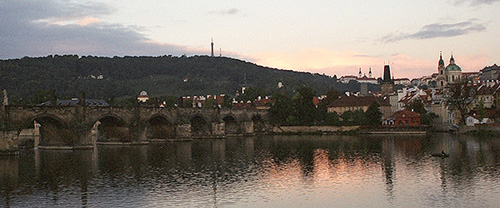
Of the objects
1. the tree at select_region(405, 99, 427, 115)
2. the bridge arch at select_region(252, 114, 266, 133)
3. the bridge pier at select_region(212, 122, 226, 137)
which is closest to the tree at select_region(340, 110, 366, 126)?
the tree at select_region(405, 99, 427, 115)

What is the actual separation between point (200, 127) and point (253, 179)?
53131 millimetres

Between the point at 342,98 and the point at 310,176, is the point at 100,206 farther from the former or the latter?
the point at 342,98

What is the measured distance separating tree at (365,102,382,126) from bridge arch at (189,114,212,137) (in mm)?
26438

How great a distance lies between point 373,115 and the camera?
311 feet

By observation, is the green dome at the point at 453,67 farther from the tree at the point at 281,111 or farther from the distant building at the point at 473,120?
the tree at the point at 281,111

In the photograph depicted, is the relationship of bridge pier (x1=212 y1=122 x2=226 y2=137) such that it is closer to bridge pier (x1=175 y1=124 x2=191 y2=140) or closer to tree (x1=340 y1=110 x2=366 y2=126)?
bridge pier (x1=175 y1=124 x2=191 y2=140)

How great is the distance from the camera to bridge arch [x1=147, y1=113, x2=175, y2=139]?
78375 millimetres

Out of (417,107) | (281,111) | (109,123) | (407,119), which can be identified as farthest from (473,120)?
(109,123)

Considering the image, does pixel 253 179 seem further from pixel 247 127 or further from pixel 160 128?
pixel 247 127

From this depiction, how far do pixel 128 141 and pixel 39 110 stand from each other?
1398 cm

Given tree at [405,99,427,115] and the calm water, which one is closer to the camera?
the calm water

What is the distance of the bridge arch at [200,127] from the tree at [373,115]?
26.4m

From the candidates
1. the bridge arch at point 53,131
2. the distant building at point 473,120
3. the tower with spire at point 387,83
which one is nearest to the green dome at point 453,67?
the tower with spire at point 387,83

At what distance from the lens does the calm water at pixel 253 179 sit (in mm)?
29016
